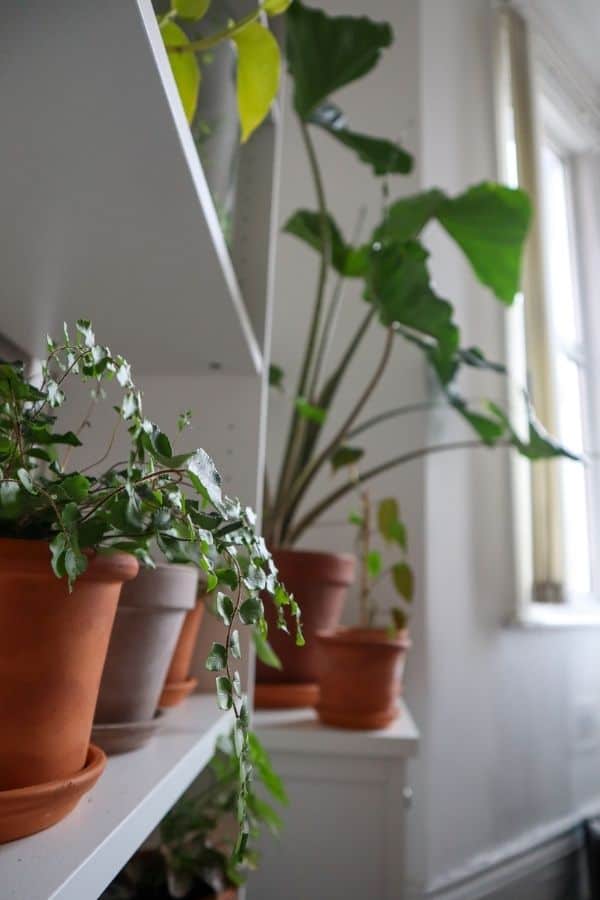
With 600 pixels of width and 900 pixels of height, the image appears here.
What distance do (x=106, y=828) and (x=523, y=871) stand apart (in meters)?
1.76

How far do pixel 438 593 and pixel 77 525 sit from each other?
141cm

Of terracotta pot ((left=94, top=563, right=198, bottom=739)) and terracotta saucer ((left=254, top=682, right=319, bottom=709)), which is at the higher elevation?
terracotta pot ((left=94, top=563, right=198, bottom=739))

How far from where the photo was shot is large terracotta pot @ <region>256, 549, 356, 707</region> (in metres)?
1.15

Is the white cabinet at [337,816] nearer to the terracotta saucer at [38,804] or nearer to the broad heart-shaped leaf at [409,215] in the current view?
the terracotta saucer at [38,804]

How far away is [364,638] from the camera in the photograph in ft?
3.55

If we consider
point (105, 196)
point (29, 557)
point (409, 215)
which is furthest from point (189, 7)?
point (409, 215)

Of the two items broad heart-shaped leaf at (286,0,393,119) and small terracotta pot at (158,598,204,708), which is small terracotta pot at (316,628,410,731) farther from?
broad heart-shaped leaf at (286,0,393,119)

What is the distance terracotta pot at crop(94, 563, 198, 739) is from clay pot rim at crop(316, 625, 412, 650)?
543 mm

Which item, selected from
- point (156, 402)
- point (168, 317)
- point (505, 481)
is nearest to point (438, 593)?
point (505, 481)

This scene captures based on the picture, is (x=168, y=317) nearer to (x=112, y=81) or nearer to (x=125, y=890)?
(x=112, y=81)

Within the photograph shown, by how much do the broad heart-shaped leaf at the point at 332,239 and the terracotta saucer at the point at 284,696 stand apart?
848 millimetres

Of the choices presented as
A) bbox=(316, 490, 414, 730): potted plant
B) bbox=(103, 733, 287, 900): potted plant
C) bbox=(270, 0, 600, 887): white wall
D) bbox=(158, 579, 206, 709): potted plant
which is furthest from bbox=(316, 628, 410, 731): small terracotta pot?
bbox=(270, 0, 600, 887): white wall

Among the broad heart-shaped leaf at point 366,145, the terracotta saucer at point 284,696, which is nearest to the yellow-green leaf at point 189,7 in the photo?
the broad heart-shaped leaf at point 366,145

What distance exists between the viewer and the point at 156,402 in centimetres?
45
